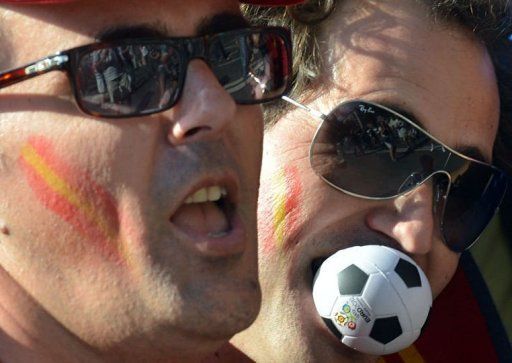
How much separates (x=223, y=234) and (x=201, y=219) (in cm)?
6

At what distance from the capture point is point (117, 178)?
7.25 feet

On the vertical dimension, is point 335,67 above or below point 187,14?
below

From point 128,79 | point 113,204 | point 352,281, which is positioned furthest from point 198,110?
→ point 352,281

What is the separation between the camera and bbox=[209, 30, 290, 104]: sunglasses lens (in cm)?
236

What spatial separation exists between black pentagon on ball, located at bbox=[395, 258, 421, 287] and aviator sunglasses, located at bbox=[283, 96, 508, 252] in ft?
0.81

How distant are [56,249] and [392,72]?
140cm

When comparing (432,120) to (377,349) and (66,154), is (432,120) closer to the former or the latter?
(377,349)

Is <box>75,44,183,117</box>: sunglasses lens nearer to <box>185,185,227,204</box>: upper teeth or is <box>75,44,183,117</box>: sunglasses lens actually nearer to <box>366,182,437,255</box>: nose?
<box>185,185,227,204</box>: upper teeth

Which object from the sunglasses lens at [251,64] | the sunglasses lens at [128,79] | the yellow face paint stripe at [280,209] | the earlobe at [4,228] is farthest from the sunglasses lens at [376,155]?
the earlobe at [4,228]

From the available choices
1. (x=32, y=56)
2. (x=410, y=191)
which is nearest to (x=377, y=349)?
(x=410, y=191)

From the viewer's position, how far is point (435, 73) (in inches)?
130

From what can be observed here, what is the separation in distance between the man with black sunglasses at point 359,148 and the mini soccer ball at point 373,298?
0.10 m

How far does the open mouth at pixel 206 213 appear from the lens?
229 centimetres

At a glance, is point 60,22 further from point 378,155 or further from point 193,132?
point 378,155
